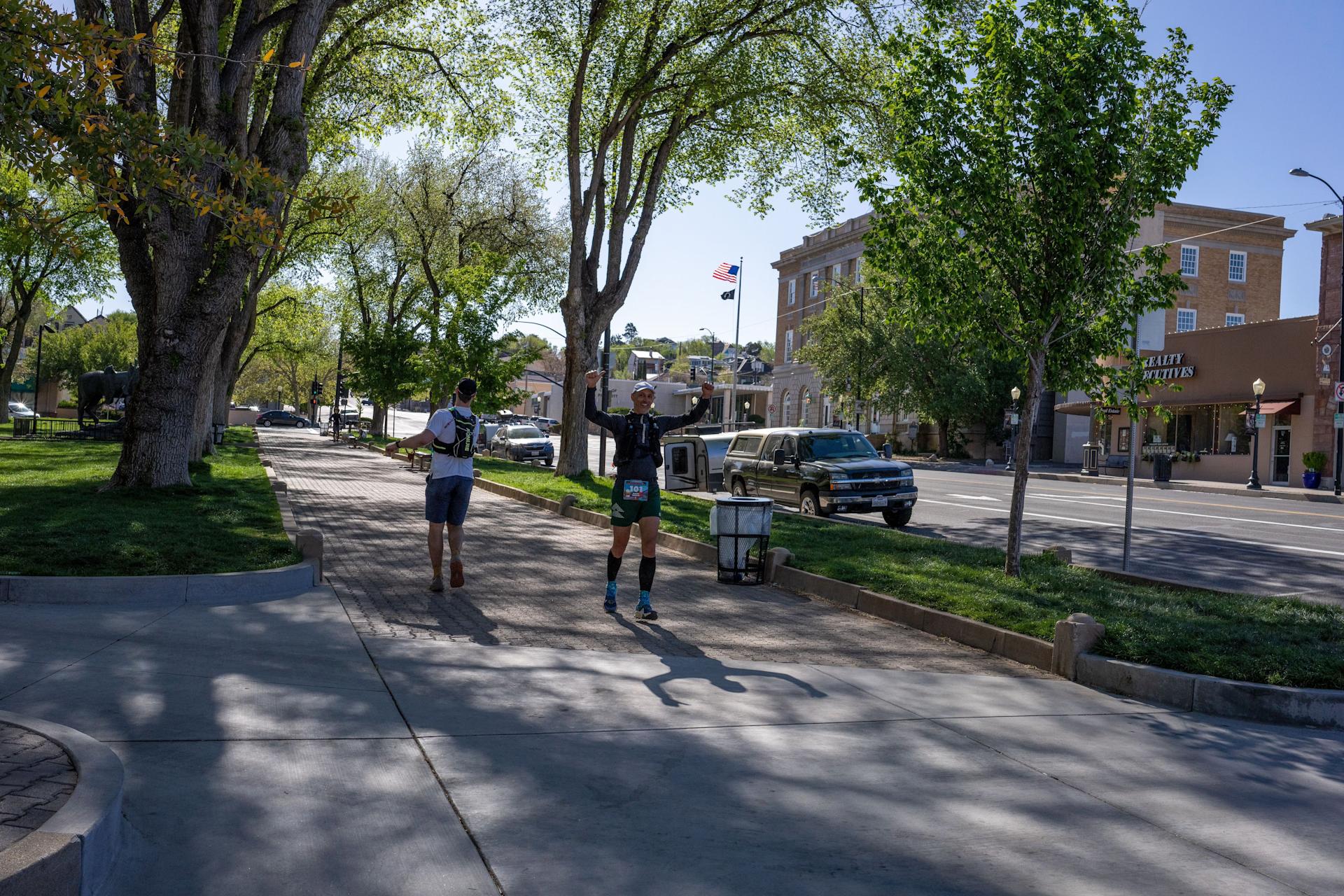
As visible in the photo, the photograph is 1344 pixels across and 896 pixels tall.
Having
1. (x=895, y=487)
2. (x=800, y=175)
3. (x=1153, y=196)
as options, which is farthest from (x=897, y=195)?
(x=800, y=175)

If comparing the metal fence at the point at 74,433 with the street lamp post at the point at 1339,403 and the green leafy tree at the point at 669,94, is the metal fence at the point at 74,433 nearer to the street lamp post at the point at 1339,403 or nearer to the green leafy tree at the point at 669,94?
the green leafy tree at the point at 669,94

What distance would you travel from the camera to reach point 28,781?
153 inches

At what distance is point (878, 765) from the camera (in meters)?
5.16

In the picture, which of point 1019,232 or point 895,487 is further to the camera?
point 895,487

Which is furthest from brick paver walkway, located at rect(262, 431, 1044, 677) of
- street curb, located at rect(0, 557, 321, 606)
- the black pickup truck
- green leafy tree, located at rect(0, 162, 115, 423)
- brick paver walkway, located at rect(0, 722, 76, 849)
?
green leafy tree, located at rect(0, 162, 115, 423)

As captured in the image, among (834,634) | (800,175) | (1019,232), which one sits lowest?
(834,634)

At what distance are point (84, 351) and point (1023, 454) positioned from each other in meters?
84.8

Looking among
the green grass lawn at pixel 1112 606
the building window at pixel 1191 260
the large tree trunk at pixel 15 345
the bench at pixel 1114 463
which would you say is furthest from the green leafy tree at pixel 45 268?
the building window at pixel 1191 260

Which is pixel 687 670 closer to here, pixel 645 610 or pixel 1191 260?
pixel 645 610

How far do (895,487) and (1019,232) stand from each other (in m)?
8.43

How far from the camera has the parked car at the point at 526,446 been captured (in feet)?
135

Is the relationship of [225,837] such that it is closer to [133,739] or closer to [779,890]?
[133,739]

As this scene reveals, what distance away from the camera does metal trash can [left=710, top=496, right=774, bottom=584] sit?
11.0 m

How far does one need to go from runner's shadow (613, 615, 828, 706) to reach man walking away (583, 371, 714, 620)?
727mm
